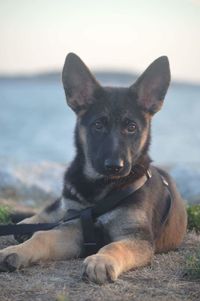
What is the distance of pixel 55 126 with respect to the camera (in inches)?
1057

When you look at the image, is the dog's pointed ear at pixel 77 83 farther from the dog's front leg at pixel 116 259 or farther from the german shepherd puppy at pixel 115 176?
the dog's front leg at pixel 116 259

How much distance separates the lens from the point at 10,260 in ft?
18.8

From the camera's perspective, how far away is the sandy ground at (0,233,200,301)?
5035 millimetres

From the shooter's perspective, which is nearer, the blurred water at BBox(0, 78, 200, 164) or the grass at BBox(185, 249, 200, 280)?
the grass at BBox(185, 249, 200, 280)

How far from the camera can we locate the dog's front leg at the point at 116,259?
17.7 feet

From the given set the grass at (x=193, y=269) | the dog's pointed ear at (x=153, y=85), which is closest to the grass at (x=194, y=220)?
the dog's pointed ear at (x=153, y=85)

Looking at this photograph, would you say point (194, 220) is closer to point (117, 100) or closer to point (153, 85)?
point (153, 85)

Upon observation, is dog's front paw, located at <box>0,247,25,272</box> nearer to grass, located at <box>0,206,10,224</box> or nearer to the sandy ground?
the sandy ground

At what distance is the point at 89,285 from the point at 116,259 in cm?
41

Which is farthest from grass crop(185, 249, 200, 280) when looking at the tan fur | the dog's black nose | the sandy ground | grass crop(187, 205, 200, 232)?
grass crop(187, 205, 200, 232)

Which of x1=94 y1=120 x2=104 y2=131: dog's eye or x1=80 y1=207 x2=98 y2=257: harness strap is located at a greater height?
x1=94 y1=120 x2=104 y2=131: dog's eye

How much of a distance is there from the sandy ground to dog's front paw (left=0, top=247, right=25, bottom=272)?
7 cm

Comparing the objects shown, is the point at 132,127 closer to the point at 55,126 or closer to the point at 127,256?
the point at 127,256

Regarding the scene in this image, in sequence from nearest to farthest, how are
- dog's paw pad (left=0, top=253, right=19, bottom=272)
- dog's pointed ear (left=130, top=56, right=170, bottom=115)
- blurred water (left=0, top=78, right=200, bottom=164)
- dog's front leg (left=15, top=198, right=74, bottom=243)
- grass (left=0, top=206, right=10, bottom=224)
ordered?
dog's paw pad (left=0, top=253, right=19, bottom=272), dog's pointed ear (left=130, top=56, right=170, bottom=115), dog's front leg (left=15, top=198, right=74, bottom=243), grass (left=0, top=206, right=10, bottom=224), blurred water (left=0, top=78, right=200, bottom=164)
